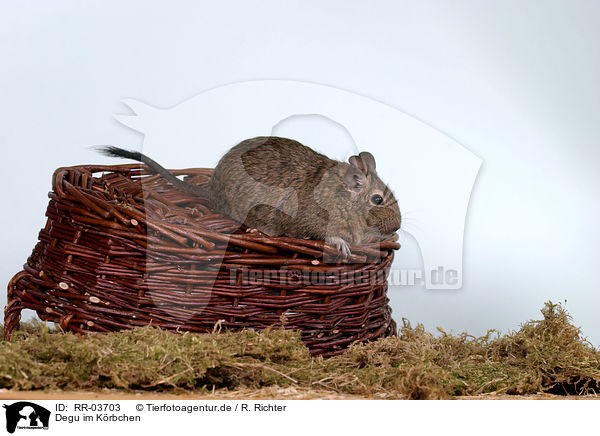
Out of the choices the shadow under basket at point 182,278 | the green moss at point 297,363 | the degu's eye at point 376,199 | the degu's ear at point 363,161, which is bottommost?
the green moss at point 297,363

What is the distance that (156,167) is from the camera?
11.5 feet

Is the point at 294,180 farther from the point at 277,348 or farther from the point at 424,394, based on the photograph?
the point at 424,394

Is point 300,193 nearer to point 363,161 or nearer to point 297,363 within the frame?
point 363,161

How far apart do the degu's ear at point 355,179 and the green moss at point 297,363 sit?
27.3 inches

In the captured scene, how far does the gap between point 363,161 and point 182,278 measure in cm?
97

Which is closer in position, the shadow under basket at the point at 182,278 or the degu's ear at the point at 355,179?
the shadow under basket at the point at 182,278

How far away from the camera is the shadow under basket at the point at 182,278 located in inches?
107

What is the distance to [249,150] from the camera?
340cm
